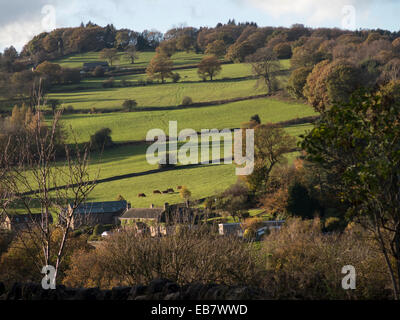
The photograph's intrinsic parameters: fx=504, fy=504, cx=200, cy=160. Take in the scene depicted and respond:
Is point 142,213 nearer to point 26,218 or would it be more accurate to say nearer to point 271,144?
point 271,144

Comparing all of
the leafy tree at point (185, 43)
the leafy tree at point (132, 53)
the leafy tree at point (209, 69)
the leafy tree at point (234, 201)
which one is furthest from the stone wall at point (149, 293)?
the leafy tree at point (185, 43)

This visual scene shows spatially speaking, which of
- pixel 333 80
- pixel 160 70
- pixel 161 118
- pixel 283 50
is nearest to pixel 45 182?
pixel 161 118

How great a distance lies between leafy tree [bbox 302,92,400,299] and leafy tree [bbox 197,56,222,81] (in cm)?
8633

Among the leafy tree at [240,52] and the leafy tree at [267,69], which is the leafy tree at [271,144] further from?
the leafy tree at [240,52]

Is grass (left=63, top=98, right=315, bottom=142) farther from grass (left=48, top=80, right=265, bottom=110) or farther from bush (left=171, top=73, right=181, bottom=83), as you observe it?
bush (left=171, top=73, right=181, bottom=83)

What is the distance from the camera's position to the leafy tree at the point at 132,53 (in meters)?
116

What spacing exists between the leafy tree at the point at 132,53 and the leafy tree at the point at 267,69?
34.1 metres

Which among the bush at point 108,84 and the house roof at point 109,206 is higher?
the bush at point 108,84

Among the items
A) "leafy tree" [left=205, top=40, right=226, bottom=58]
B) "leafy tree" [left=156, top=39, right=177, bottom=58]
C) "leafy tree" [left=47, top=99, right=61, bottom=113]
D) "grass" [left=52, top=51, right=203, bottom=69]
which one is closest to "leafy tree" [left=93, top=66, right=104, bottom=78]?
"grass" [left=52, top=51, right=203, bottom=69]

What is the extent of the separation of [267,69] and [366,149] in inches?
3155

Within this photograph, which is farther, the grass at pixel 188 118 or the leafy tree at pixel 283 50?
the leafy tree at pixel 283 50

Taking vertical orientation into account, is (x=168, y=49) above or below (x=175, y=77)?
above

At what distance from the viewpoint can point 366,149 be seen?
28.2 ft
